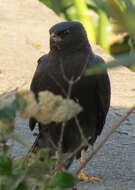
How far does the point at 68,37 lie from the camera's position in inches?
193

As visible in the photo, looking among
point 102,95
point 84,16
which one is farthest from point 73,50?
point 84,16

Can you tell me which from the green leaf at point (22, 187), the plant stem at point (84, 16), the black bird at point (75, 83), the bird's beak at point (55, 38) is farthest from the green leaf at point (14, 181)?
the plant stem at point (84, 16)

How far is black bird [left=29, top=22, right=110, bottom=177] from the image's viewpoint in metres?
4.50

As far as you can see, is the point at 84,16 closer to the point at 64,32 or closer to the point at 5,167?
the point at 64,32

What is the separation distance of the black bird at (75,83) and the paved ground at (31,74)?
323mm

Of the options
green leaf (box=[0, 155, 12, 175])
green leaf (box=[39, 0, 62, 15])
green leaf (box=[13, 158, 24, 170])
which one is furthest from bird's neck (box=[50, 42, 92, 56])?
green leaf (box=[39, 0, 62, 15])

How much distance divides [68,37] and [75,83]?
53cm

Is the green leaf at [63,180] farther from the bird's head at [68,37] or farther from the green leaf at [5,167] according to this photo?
the bird's head at [68,37]

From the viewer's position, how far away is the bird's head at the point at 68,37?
4.78m

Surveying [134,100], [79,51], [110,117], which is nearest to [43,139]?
[79,51]

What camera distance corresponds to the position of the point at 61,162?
7.46 feet

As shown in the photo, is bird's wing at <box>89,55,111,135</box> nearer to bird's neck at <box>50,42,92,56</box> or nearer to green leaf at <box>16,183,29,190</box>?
bird's neck at <box>50,42,92,56</box>

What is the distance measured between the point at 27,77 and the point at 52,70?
274 cm

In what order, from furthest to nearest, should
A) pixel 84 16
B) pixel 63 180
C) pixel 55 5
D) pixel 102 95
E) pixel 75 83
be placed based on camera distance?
pixel 55 5, pixel 84 16, pixel 102 95, pixel 75 83, pixel 63 180
